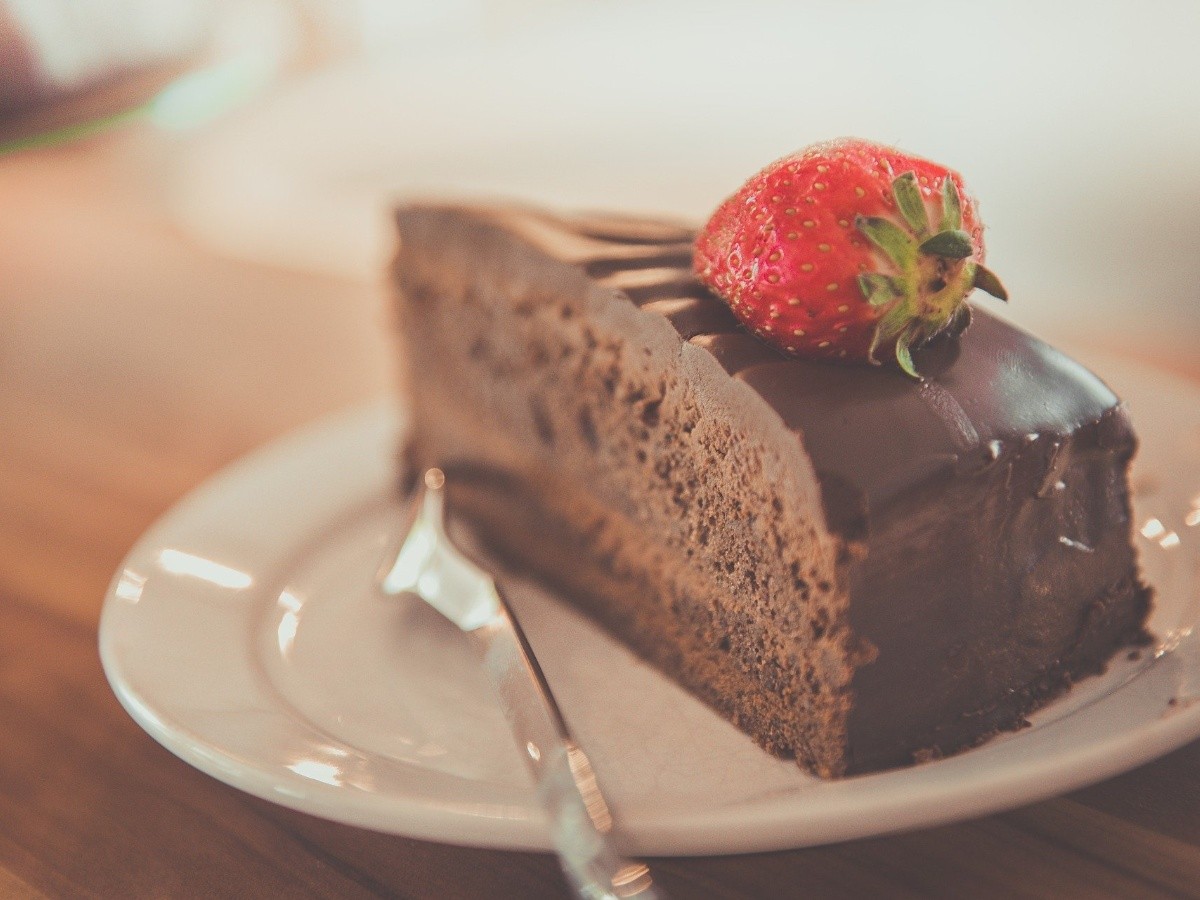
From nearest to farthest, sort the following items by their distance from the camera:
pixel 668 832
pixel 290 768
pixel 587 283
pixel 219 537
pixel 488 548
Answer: pixel 668 832 → pixel 290 768 → pixel 587 283 → pixel 219 537 → pixel 488 548

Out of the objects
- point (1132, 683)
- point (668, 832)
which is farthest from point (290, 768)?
point (1132, 683)

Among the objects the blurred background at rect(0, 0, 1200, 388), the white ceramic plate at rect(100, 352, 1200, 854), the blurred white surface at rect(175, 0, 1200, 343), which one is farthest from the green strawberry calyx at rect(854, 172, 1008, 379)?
the blurred white surface at rect(175, 0, 1200, 343)

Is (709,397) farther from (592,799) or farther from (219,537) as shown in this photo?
(219,537)

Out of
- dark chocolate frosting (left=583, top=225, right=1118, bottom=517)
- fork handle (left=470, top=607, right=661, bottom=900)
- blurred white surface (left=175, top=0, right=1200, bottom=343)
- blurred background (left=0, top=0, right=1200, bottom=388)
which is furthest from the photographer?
blurred white surface (left=175, top=0, right=1200, bottom=343)

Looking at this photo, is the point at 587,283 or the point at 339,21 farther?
the point at 339,21

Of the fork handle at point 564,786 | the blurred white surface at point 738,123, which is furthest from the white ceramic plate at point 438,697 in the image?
the blurred white surface at point 738,123

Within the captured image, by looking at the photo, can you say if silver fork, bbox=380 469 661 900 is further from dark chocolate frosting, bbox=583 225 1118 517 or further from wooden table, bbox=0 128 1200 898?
dark chocolate frosting, bbox=583 225 1118 517
